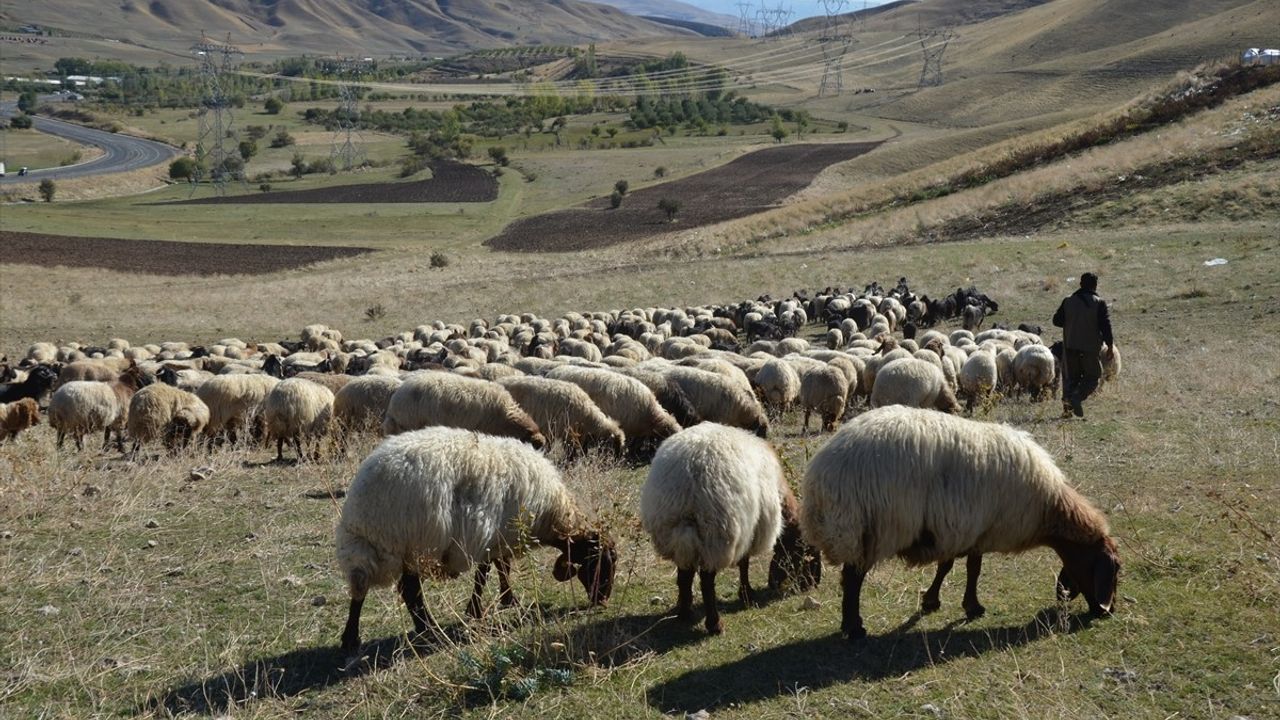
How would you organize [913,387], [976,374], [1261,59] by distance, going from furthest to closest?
[1261,59] → [976,374] → [913,387]

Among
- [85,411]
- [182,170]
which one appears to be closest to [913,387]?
[85,411]

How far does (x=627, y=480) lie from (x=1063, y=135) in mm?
47494

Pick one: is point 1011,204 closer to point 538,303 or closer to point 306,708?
point 538,303

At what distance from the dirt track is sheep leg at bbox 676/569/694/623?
4619cm

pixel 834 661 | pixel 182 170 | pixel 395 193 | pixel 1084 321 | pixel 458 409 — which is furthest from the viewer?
pixel 182 170

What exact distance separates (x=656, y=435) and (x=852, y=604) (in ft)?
23.5

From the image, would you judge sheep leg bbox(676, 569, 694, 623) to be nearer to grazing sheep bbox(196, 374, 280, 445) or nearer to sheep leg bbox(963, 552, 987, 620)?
sheep leg bbox(963, 552, 987, 620)

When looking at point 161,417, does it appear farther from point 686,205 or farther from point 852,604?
point 686,205

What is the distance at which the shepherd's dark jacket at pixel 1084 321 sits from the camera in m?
13.8

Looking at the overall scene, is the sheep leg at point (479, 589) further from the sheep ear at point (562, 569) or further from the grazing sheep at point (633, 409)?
the grazing sheep at point (633, 409)

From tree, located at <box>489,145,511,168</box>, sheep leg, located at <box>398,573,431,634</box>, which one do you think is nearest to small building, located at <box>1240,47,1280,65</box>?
sheep leg, located at <box>398,573,431,634</box>

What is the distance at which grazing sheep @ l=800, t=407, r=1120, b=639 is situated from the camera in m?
6.84

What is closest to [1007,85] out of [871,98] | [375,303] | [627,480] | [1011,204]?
[871,98]

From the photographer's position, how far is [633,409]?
45.4 feet
